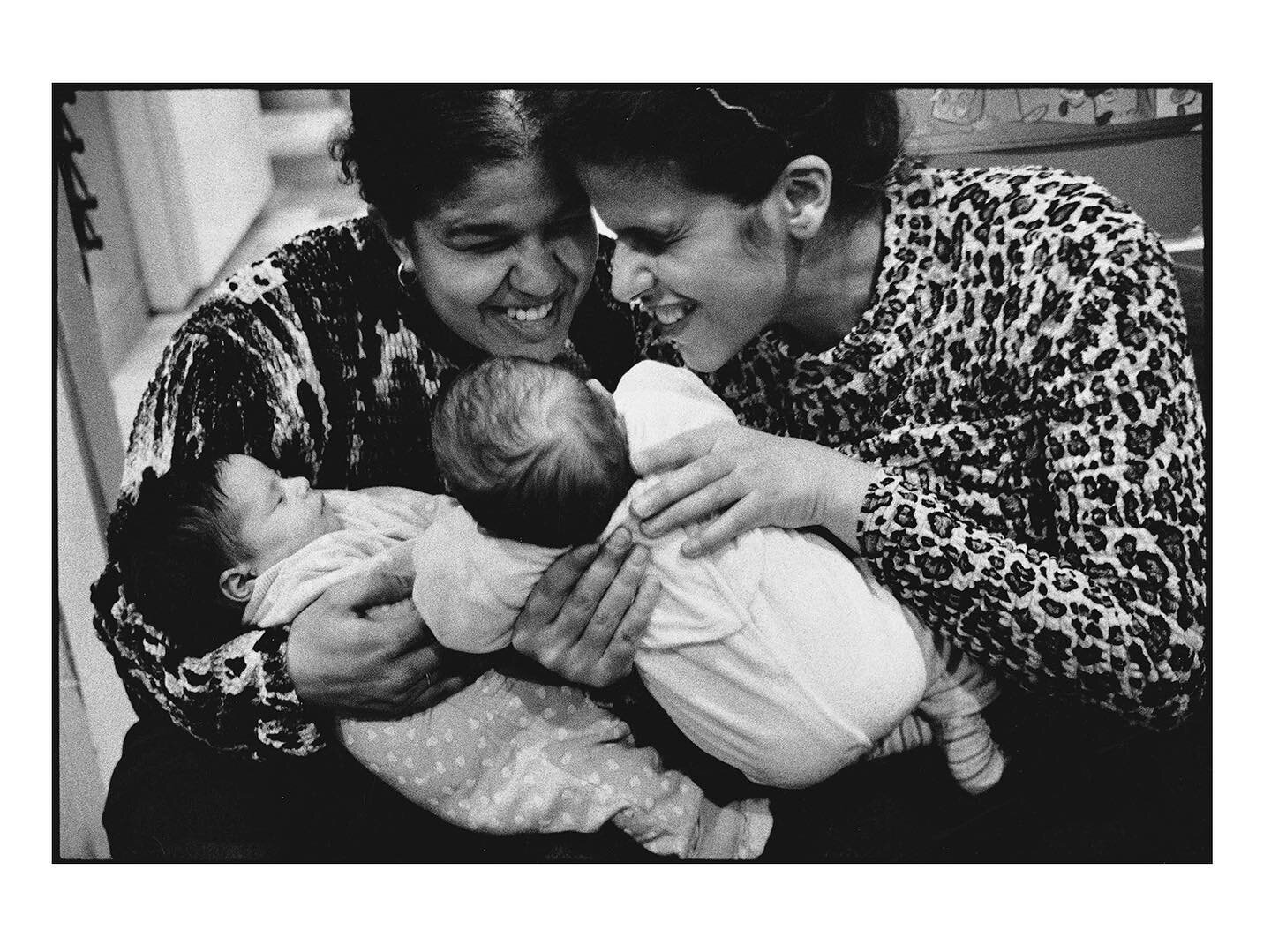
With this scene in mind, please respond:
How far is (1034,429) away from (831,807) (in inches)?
23.8

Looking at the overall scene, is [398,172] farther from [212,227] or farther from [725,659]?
[725,659]

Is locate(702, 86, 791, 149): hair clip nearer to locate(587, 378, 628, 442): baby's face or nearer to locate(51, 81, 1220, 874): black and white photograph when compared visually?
locate(51, 81, 1220, 874): black and white photograph

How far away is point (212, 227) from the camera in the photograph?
1.81m

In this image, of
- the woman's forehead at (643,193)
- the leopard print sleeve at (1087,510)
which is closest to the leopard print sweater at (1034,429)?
the leopard print sleeve at (1087,510)

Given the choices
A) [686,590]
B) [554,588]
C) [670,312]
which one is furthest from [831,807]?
[670,312]

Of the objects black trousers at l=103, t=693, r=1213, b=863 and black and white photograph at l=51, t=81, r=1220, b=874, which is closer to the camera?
black and white photograph at l=51, t=81, r=1220, b=874

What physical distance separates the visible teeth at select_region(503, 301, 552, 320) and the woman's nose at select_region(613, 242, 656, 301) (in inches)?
4.0

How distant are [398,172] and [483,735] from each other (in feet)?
2.54

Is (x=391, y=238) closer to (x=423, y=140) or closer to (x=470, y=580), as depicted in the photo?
(x=423, y=140)

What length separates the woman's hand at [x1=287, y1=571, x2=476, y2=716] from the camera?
175 cm

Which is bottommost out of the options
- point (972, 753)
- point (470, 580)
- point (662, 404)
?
point (972, 753)

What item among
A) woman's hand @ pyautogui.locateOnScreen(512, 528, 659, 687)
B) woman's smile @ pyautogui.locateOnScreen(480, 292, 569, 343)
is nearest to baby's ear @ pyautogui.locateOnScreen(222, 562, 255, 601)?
woman's hand @ pyautogui.locateOnScreen(512, 528, 659, 687)

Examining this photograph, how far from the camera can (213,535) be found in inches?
68.2
